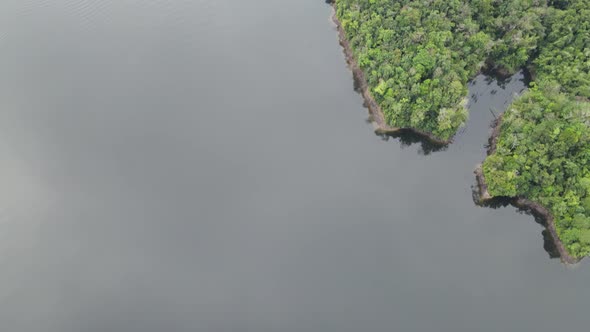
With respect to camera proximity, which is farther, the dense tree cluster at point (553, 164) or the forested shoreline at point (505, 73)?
the forested shoreline at point (505, 73)

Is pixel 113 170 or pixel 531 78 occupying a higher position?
pixel 531 78

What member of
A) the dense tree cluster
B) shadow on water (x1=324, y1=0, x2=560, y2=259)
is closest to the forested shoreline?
the dense tree cluster

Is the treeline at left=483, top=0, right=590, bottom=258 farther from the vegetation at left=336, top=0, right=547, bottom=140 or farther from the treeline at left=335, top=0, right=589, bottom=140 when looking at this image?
the vegetation at left=336, top=0, right=547, bottom=140

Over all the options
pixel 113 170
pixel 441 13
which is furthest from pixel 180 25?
pixel 441 13

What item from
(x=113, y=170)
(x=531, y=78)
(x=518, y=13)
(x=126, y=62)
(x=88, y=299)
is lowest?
(x=88, y=299)

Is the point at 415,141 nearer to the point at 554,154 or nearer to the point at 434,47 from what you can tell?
the point at 434,47

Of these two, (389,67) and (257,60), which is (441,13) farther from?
(257,60)

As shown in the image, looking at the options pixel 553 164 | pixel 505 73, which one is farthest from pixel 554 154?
pixel 505 73

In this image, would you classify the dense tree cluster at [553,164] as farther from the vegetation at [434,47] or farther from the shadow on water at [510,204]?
the vegetation at [434,47]

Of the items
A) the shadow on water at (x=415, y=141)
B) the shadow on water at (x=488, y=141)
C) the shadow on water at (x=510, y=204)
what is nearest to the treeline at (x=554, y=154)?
the shadow on water at (x=510, y=204)
